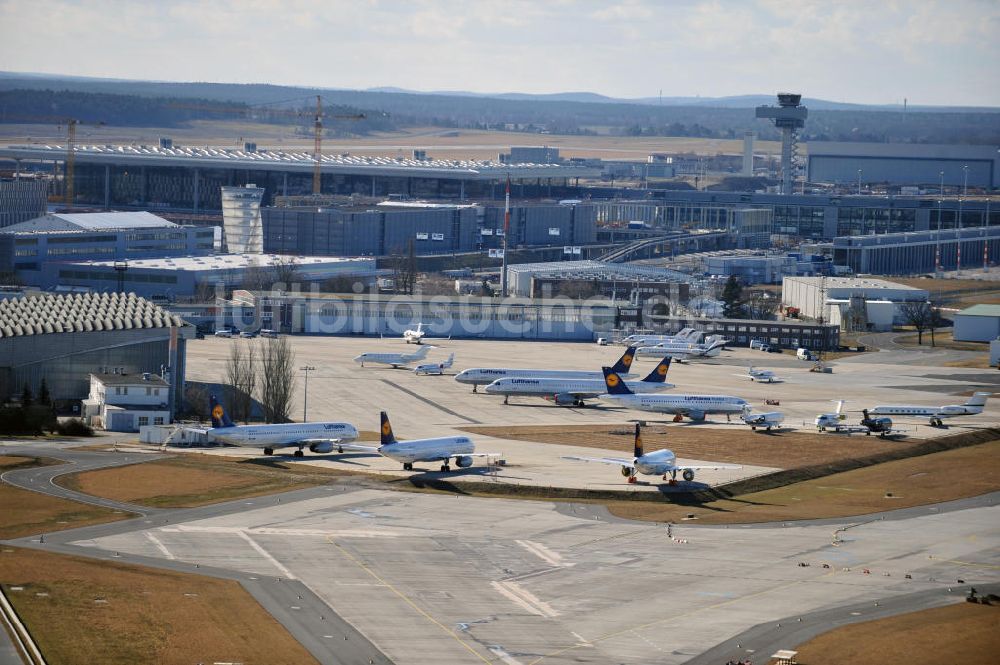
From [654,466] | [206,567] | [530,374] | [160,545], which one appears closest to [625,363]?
[530,374]

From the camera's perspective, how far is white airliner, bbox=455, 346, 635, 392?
12419 cm

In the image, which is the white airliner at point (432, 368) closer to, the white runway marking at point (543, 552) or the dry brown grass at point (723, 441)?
the dry brown grass at point (723, 441)

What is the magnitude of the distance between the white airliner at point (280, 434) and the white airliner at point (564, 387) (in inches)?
1031

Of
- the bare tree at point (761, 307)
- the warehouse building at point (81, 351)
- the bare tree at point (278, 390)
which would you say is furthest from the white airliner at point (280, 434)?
the bare tree at point (761, 307)

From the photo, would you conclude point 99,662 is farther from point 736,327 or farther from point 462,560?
point 736,327

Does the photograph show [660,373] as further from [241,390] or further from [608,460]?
[241,390]

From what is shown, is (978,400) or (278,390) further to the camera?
(978,400)

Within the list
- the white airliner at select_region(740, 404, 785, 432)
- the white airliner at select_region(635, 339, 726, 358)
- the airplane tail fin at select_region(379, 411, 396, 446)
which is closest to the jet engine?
the airplane tail fin at select_region(379, 411, 396, 446)

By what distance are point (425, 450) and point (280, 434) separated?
10.8 meters

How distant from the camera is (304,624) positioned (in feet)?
199

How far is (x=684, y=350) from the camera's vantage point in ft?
500

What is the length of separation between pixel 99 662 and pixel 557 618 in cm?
1889

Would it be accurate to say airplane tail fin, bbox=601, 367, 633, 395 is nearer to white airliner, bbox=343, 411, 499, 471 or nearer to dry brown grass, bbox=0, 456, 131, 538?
white airliner, bbox=343, 411, 499, 471

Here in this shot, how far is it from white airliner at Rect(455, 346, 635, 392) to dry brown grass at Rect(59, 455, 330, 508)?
3568cm
